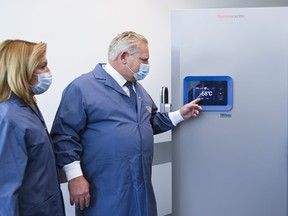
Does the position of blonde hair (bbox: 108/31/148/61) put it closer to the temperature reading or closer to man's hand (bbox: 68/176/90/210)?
the temperature reading

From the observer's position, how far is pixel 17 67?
107cm

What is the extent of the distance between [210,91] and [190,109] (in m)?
0.14

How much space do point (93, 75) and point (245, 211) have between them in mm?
1052

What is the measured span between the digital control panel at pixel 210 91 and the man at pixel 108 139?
28 cm

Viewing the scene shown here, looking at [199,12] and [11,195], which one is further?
[199,12]

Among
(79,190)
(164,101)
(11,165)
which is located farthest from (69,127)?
(164,101)

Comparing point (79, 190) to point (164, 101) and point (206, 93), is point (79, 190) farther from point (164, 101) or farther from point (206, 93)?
point (206, 93)

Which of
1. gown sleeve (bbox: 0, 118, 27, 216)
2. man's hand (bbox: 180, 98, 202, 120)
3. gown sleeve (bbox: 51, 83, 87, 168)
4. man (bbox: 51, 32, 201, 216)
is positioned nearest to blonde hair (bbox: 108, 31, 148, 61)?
man (bbox: 51, 32, 201, 216)

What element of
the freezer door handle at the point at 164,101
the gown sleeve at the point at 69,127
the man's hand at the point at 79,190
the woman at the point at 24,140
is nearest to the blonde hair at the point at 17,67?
the woman at the point at 24,140

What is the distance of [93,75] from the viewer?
4.79ft

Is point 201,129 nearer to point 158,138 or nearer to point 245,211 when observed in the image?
point 245,211

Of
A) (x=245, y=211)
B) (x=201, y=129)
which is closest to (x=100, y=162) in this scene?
(x=201, y=129)

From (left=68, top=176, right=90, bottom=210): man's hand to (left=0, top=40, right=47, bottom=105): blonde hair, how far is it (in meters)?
0.40

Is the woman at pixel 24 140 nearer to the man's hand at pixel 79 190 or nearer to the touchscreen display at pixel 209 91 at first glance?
A: the man's hand at pixel 79 190
